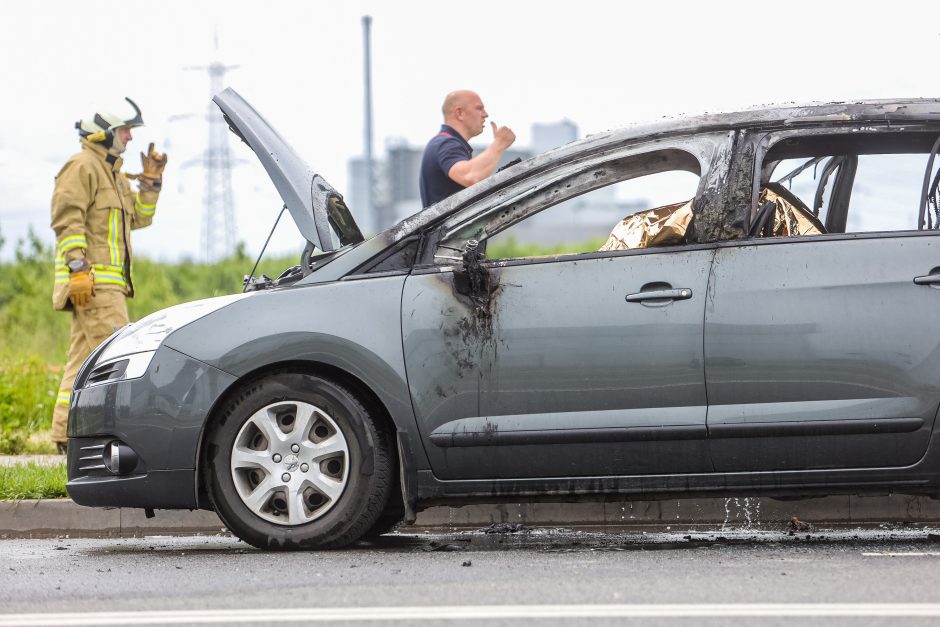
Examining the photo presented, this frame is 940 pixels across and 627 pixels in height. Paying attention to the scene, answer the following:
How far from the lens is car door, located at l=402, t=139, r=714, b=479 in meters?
5.58

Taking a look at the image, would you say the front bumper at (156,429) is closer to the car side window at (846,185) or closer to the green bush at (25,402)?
the car side window at (846,185)

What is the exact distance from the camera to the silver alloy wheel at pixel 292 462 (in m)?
5.75

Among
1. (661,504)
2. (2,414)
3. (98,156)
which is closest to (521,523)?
(661,504)

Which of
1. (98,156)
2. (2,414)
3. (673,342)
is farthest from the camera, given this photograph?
(2,414)

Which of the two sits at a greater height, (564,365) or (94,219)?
(94,219)

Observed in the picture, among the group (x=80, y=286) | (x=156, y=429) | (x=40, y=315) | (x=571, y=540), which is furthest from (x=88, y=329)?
(x=40, y=315)

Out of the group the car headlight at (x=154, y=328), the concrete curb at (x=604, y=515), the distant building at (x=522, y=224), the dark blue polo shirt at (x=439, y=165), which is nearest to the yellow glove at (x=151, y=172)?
the dark blue polo shirt at (x=439, y=165)

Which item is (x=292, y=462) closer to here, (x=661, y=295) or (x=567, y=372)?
(x=567, y=372)

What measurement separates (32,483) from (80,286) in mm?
2100

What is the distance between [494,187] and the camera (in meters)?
6.00

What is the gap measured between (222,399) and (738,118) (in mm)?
2409

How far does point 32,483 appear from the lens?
7406mm

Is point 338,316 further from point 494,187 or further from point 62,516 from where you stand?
point 62,516

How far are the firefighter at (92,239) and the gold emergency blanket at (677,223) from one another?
4325 millimetres
